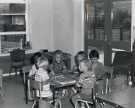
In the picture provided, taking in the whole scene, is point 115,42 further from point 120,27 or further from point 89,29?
point 89,29

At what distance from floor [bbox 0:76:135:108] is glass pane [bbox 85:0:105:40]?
241 cm

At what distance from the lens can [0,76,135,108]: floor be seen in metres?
3.79

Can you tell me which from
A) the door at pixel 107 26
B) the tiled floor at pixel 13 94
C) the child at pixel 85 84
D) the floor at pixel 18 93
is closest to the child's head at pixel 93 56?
the floor at pixel 18 93

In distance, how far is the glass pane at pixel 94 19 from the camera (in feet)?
24.6

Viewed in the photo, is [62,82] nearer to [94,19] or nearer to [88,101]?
[88,101]

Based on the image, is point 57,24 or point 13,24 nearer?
point 13,24

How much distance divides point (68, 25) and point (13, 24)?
1.74 metres

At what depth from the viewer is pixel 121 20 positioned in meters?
6.92

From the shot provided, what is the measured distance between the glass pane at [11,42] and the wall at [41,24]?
370 millimetres

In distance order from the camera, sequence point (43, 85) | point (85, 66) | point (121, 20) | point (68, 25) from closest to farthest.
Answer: point (43, 85), point (85, 66), point (121, 20), point (68, 25)

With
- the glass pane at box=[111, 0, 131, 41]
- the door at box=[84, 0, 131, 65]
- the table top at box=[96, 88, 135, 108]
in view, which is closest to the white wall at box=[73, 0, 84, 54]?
the door at box=[84, 0, 131, 65]

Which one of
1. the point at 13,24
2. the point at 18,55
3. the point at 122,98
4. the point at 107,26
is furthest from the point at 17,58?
the point at 122,98

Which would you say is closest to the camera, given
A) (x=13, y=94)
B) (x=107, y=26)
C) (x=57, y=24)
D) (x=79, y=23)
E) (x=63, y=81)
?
(x=63, y=81)

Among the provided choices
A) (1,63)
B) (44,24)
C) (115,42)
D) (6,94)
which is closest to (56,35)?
(44,24)
